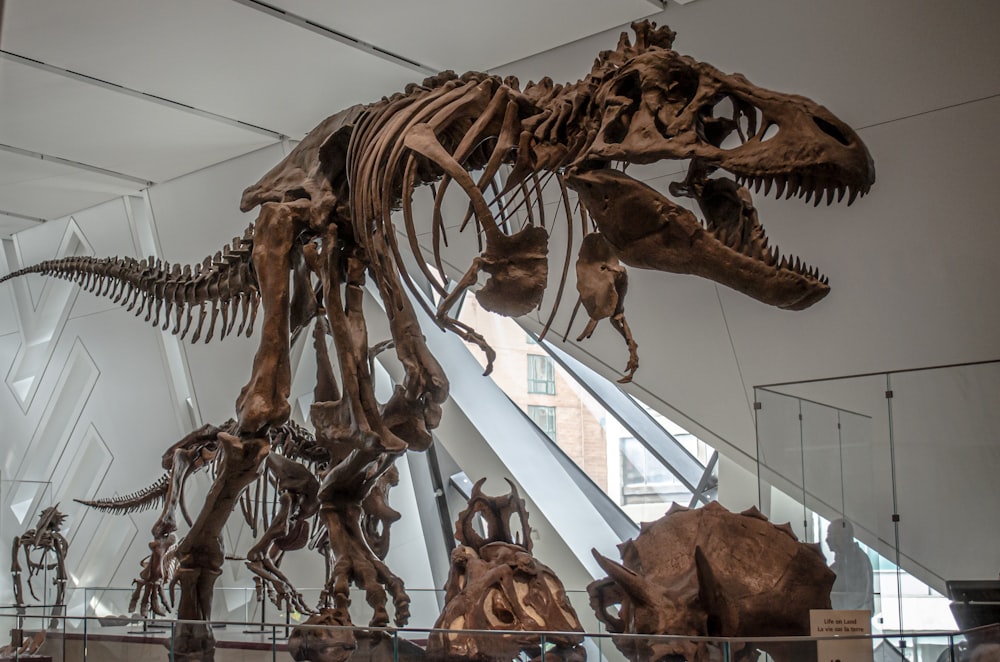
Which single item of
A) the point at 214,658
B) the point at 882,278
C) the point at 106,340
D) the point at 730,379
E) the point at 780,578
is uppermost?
the point at 106,340

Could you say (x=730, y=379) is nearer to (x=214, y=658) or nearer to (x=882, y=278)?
(x=882, y=278)

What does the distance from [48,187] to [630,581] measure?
10695mm

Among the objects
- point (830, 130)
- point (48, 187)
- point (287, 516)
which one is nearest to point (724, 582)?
point (830, 130)

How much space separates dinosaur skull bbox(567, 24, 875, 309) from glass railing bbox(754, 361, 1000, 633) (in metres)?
1.73

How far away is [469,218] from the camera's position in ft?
14.9

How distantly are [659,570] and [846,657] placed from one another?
3.38ft

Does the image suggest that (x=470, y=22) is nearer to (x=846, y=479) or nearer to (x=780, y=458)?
(x=780, y=458)

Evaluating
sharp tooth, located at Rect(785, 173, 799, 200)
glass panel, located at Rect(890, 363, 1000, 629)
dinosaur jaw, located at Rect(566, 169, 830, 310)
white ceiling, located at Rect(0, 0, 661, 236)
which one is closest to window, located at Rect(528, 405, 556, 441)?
white ceiling, located at Rect(0, 0, 661, 236)

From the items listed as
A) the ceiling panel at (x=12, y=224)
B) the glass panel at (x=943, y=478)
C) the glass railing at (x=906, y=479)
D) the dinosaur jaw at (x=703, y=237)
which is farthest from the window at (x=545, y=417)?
the dinosaur jaw at (x=703, y=237)

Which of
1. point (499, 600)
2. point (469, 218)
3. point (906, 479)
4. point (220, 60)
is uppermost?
point (220, 60)

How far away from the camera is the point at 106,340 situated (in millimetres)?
13531

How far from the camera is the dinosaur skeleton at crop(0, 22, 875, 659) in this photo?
331 cm

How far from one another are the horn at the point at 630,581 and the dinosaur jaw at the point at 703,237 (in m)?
1.00

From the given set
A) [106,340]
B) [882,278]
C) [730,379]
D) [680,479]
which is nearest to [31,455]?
[106,340]
